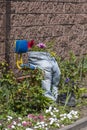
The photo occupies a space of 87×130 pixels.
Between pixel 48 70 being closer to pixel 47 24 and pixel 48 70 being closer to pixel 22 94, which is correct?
pixel 22 94

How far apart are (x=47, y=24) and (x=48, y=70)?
2.15 meters

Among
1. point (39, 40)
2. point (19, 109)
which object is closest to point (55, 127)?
point (19, 109)

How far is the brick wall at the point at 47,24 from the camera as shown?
30.2ft

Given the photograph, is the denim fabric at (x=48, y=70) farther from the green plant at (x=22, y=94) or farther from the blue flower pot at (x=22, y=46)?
the green plant at (x=22, y=94)

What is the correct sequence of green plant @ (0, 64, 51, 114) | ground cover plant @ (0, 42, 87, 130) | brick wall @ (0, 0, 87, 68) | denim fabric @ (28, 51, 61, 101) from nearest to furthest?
ground cover plant @ (0, 42, 87, 130), green plant @ (0, 64, 51, 114), denim fabric @ (28, 51, 61, 101), brick wall @ (0, 0, 87, 68)

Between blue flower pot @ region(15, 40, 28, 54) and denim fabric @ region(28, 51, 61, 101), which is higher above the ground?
blue flower pot @ region(15, 40, 28, 54)

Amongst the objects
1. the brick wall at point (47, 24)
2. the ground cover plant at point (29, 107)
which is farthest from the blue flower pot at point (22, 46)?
the brick wall at point (47, 24)

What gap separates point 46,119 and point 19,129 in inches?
26.1

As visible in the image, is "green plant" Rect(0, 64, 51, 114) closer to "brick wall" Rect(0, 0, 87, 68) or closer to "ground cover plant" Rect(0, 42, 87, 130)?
"ground cover plant" Rect(0, 42, 87, 130)

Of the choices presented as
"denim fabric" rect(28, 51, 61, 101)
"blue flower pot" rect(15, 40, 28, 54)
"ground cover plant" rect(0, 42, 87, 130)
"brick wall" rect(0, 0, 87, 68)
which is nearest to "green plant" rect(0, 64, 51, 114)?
"ground cover plant" rect(0, 42, 87, 130)

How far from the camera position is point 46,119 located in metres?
7.30

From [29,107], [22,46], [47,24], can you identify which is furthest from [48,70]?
[47,24]

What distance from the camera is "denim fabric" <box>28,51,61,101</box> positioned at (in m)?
8.18

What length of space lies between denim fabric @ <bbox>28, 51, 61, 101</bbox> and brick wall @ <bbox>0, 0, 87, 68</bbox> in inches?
38.7
